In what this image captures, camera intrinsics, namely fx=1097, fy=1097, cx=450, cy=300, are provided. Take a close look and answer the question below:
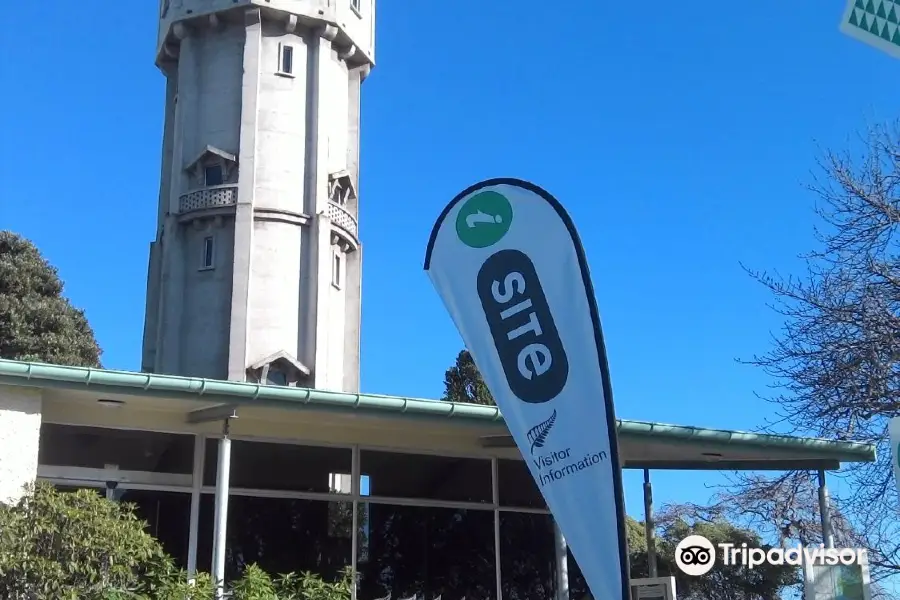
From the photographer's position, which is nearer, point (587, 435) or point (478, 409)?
point (587, 435)

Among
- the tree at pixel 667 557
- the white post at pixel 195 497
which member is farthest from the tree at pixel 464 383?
the white post at pixel 195 497

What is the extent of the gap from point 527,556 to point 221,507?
5.38 m

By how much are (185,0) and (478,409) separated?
84.5 feet

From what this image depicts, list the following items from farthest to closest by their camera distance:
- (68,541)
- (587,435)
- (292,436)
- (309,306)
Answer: (309,306), (292,436), (68,541), (587,435)


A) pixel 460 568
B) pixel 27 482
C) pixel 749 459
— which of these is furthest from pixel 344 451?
pixel 749 459

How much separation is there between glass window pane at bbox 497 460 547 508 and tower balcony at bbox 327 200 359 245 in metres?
19.3

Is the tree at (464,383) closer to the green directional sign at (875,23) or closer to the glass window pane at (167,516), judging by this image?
the glass window pane at (167,516)

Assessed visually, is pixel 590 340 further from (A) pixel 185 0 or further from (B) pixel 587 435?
(A) pixel 185 0

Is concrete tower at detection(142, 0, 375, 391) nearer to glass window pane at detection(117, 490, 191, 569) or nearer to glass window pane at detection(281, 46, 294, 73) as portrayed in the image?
glass window pane at detection(281, 46, 294, 73)

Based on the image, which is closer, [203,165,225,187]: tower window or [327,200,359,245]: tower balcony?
[203,165,225,187]: tower window

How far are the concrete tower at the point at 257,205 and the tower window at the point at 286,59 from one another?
0.10 ft

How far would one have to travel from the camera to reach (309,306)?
3291 cm

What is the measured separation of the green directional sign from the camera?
7.04 metres

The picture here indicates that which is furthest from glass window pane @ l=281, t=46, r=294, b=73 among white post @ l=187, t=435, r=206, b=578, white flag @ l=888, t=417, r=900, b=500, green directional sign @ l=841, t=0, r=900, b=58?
green directional sign @ l=841, t=0, r=900, b=58
